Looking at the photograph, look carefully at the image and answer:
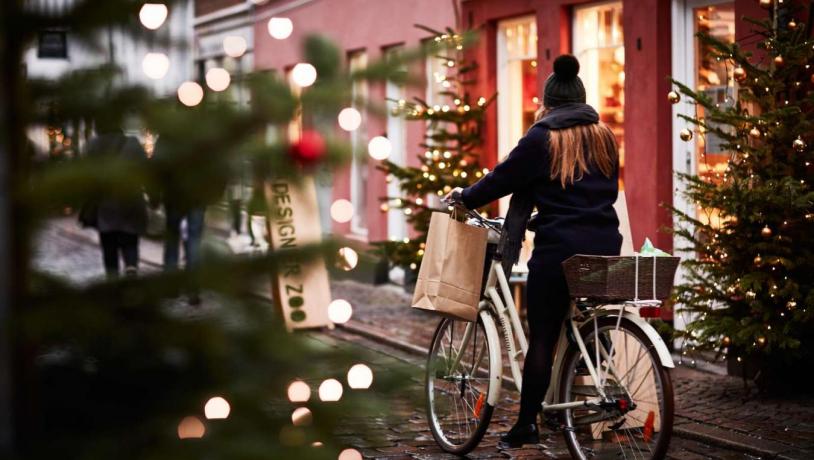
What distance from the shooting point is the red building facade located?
10.1 meters

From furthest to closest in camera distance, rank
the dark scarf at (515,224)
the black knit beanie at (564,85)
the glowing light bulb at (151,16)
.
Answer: the dark scarf at (515,224)
the black knit beanie at (564,85)
the glowing light bulb at (151,16)

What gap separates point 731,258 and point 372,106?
6524 millimetres

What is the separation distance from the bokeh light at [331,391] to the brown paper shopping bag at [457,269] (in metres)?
4.33

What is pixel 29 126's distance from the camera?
4.59ft

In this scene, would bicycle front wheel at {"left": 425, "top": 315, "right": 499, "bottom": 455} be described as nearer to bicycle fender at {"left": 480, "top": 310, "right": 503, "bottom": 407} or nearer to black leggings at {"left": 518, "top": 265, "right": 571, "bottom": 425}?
bicycle fender at {"left": 480, "top": 310, "right": 503, "bottom": 407}

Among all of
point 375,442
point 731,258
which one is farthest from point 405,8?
point 375,442

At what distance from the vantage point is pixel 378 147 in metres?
1.67

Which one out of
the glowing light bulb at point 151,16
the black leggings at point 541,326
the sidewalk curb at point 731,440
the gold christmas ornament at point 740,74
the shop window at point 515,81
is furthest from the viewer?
the shop window at point 515,81

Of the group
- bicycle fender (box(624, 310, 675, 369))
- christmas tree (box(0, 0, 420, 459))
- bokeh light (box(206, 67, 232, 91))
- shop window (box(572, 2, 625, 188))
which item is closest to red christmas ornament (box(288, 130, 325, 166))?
christmas tree (box(0, 0, 420, 459))

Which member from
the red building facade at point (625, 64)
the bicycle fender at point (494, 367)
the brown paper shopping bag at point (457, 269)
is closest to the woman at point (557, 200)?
the bicycle fender at point (494, 367)

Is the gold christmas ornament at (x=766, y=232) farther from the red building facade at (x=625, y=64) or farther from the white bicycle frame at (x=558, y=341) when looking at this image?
the white bicycle frame at (x=558, y=341)

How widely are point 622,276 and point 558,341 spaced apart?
1.90 ft

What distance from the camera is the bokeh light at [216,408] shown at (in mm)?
1491

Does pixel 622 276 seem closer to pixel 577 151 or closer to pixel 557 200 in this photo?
pixel 557 200
